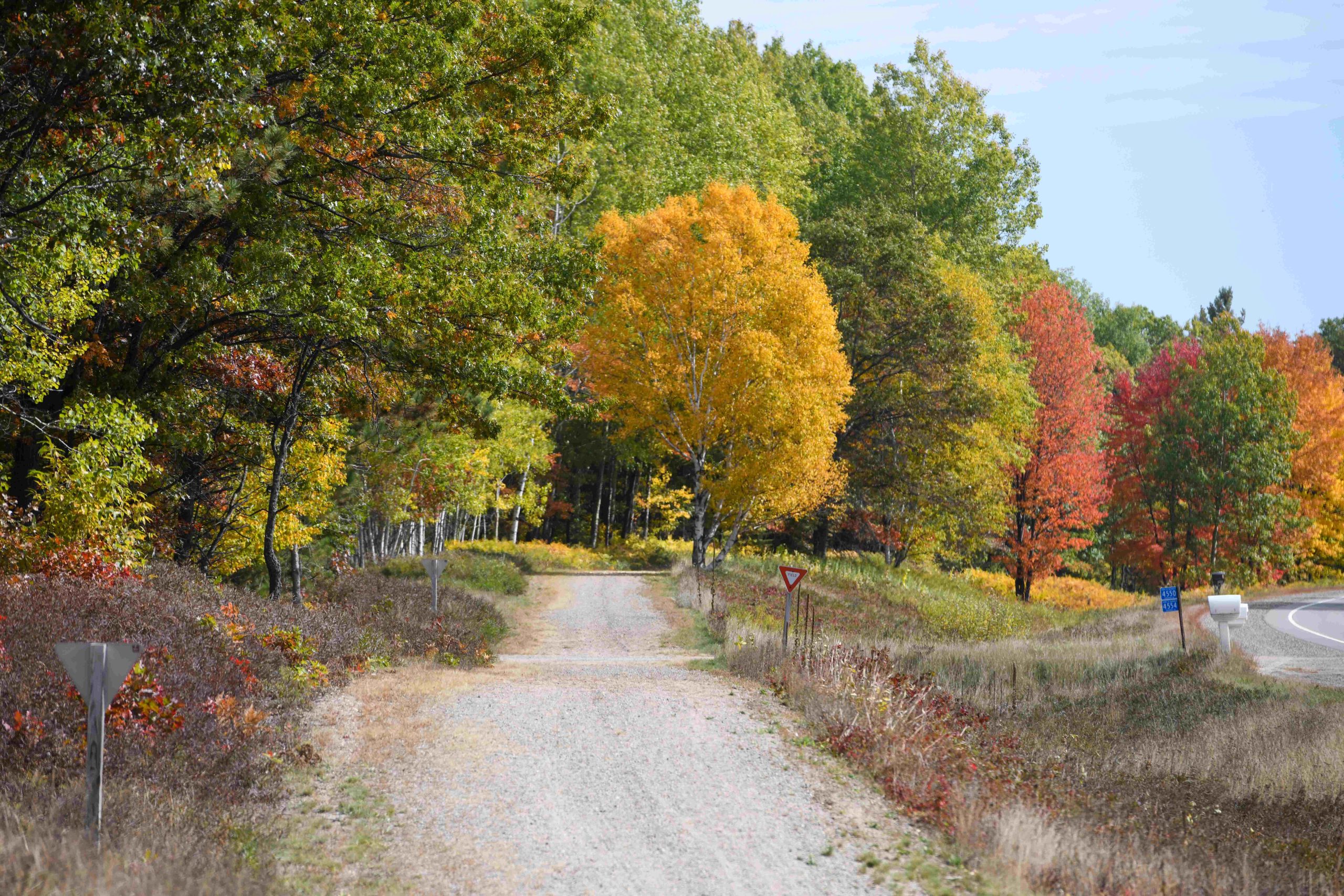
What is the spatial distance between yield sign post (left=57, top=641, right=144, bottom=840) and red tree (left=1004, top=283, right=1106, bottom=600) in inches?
1578

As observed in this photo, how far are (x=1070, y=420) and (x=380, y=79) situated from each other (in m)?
36.3

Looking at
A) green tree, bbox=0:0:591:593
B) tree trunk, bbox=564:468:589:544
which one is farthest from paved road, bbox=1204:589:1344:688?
tree trunk, bbox=564:468:589:544

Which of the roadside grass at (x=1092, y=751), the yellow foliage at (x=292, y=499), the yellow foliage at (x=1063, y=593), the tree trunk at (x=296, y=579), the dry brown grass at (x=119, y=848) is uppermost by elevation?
the yellow foliage at (x=292, y=499)

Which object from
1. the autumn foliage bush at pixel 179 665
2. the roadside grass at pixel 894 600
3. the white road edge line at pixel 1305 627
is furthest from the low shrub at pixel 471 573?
the white road edge line at pixel 1305 627

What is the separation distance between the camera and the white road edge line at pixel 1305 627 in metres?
22.3

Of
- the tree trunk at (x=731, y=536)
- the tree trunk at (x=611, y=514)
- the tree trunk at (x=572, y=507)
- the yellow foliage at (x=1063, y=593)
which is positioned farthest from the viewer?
the tree trunk at (x=572, y=507)

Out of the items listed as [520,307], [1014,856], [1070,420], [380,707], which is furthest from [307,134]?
[1070,420]

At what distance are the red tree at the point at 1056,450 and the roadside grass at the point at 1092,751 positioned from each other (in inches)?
846

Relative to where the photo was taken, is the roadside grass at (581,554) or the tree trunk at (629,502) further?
the tree trunk at (629,502)

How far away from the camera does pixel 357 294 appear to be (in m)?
13.9

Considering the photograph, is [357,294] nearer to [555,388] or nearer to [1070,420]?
[555,388]

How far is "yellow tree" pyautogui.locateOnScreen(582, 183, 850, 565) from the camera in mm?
29625

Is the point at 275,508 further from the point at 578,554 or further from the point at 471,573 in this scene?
the point at 578,554

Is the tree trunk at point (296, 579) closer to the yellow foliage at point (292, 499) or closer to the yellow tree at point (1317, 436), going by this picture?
the yellow foliage at point (292, 499)
